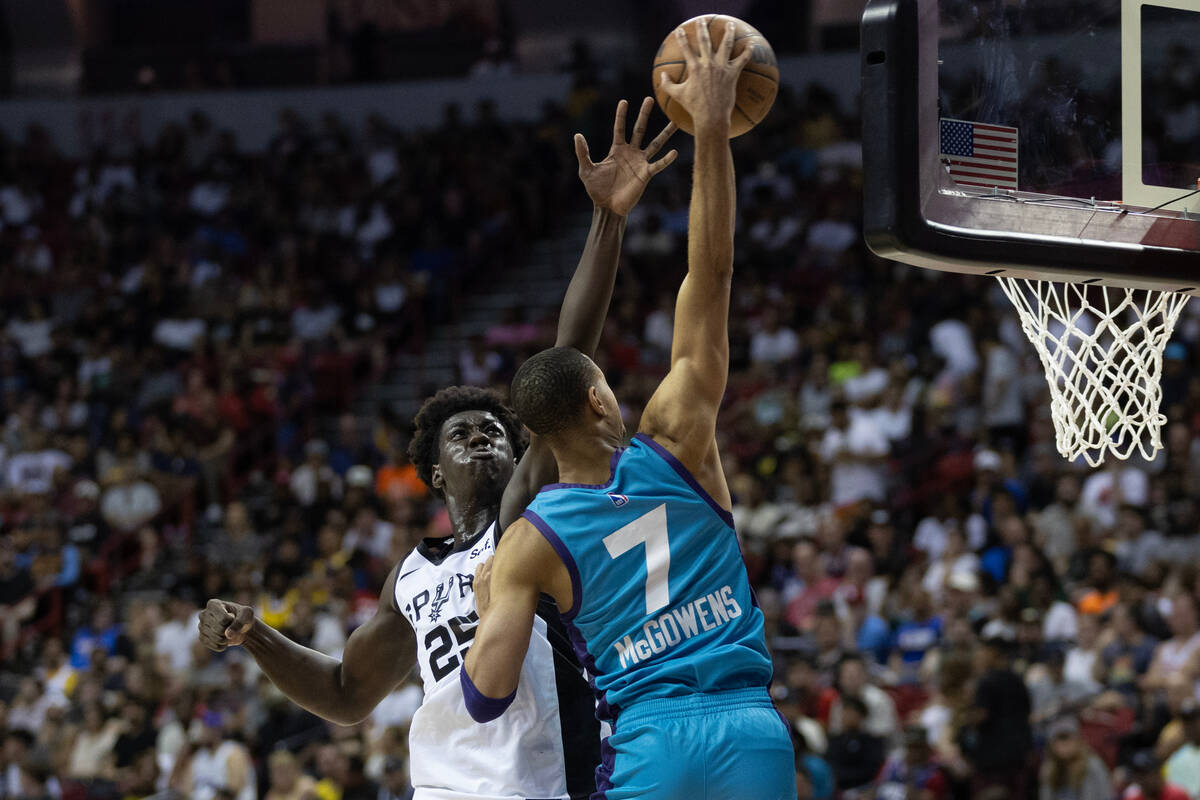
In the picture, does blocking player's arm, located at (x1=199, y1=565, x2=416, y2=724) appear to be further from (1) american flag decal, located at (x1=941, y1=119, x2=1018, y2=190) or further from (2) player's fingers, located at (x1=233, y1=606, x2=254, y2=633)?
(1) american flag decal, located at (x1=941, y1=119, x2=1018, y2=190)

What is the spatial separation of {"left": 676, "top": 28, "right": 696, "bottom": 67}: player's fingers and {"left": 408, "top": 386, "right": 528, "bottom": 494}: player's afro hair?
1349 mm

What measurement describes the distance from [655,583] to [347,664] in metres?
1.44

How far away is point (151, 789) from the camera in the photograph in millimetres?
10172

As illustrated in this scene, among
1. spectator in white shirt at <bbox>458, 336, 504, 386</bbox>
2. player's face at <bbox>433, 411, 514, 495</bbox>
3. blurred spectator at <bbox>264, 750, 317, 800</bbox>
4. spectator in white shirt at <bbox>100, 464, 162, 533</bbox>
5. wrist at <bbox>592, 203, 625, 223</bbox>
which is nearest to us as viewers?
wrist at <bbox>592, 203, 625, 223</bbox>

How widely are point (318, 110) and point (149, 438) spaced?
6.26 metres

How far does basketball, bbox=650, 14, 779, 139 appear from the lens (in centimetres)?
347

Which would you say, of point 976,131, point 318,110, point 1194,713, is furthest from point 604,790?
point 318,110

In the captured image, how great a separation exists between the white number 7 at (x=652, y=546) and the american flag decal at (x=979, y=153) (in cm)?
141

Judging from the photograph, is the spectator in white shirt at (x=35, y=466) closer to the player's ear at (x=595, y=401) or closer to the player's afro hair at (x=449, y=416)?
the player's afro hair at (x=449, y=416)

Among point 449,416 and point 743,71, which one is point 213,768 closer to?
point 449,416

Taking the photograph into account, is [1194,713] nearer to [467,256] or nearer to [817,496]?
[817,496]

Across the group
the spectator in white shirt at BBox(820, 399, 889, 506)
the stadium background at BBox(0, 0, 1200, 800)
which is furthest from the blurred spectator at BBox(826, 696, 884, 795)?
the spectator in white shirt at BBox(820, 399, 889, 506)

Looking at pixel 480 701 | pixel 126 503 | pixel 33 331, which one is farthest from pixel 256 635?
pixel 33 331

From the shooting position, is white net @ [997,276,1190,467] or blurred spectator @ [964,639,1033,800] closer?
white net @ [997,276,1190,467]
